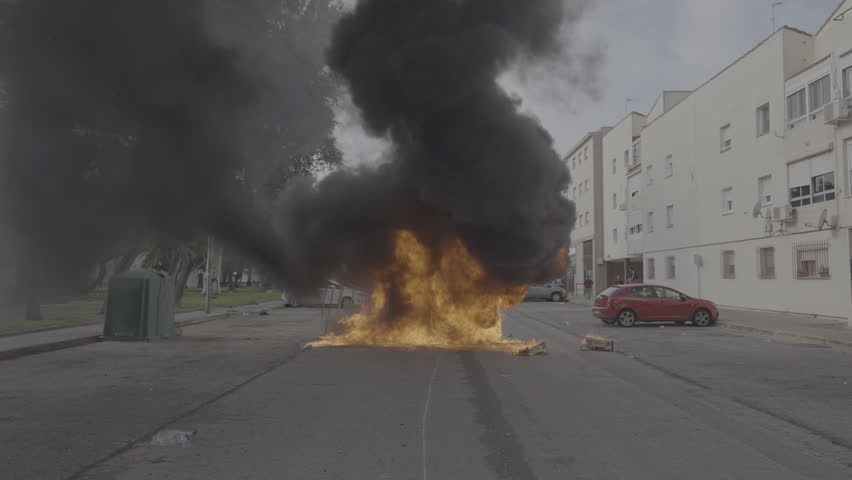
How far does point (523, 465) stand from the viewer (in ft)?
16.2

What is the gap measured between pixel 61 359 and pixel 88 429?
657 cm

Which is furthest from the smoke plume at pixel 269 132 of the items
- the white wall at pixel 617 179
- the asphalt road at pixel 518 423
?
the white wall at pixel 617 179

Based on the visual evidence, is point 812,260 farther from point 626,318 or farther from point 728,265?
point 626,318

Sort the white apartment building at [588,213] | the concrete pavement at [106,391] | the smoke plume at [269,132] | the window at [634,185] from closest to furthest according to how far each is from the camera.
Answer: the concrete pavement at [106,391] → the smoke plume at [269,132] → the window at [634,185] → the white apartment building at [588,213]

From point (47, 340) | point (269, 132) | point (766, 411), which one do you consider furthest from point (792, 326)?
point (47, 340)

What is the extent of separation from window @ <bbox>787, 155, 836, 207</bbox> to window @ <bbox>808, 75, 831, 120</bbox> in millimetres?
1590

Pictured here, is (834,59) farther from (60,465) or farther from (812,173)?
(60,465)

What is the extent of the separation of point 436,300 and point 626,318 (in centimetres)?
855

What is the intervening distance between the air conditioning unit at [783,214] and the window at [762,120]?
3.58 meters

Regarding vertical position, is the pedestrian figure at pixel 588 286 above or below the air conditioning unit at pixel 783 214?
below

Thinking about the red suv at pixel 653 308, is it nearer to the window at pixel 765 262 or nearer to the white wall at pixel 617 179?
the window at pixel 765 262

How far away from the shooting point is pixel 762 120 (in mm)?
24828

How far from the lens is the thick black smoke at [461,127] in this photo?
493 inches

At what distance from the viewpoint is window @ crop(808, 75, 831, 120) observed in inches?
810
